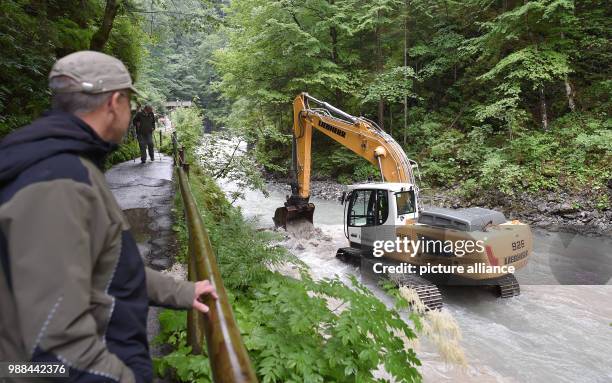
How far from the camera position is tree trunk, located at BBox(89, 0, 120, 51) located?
8.95 meters

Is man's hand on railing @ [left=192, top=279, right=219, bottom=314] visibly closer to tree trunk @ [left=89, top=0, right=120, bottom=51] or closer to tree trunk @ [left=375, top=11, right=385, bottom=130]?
tree trunk @ [left=89, top=0, right=120, bottom=51]

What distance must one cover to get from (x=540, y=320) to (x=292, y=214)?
6.50 m

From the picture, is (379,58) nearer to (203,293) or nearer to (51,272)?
(203,293)

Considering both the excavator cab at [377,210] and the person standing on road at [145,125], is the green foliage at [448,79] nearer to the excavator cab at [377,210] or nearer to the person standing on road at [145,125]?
the person standing on road at [145,125]

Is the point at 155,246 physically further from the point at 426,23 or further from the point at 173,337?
the point at 426,23

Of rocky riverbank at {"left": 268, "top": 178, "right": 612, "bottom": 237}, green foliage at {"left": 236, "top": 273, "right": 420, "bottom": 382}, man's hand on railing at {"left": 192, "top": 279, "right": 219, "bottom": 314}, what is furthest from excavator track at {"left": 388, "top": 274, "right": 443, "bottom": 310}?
rocky riverbank at {"left": 268, "top": 178, "right": 612, "bottom": 237}

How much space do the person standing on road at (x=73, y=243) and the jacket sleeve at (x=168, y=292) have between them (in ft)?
0.74

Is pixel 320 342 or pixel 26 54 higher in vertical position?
pixel 26 54

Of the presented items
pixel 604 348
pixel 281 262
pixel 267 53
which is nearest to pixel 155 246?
pixel 281 262

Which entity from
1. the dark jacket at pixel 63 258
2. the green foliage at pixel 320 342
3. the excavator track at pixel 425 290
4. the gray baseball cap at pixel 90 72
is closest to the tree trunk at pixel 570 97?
the excavator track at pixel 425 290

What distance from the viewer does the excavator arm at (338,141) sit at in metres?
8.92

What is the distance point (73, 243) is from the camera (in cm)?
109

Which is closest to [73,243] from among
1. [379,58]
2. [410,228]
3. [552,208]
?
[410,228]

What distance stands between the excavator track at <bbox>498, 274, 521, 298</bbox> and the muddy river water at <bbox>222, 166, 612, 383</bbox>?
131 mm
